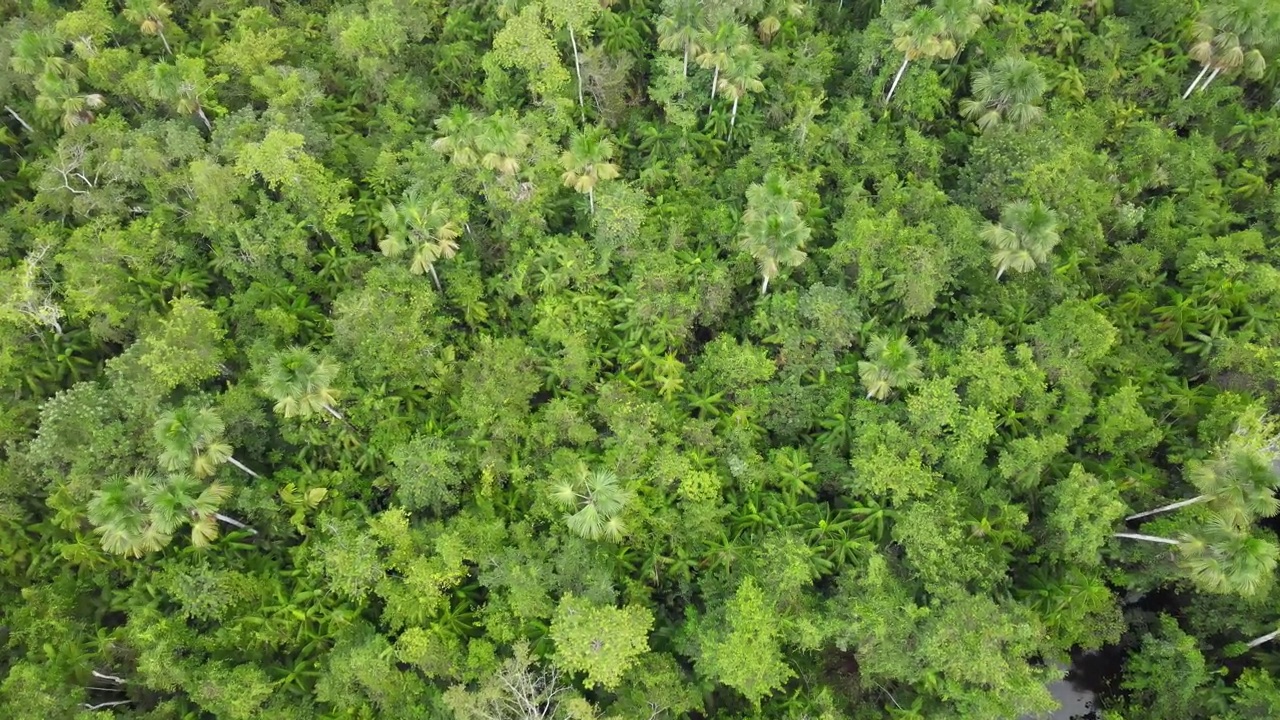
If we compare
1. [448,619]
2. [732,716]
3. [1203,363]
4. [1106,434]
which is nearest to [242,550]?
[448,619]

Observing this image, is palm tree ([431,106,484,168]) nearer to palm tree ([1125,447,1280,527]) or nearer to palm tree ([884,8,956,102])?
palm tree ([884,8,956,102])

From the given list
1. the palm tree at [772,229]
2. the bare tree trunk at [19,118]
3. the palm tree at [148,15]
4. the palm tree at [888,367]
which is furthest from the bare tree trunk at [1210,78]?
the bare tree trunk at [19,118]

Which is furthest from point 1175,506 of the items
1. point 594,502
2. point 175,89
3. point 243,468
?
point 175,89

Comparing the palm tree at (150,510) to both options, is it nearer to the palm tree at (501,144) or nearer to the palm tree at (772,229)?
the palm tree at (501,144)

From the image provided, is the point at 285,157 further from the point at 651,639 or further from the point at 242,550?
the point at 651,639

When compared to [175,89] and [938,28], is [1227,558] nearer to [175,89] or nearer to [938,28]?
[938,28]

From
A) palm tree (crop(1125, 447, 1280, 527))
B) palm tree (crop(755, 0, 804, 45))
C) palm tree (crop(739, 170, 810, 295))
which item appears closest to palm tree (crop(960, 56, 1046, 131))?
palm tree (crop(755, 0, 804, 45))
